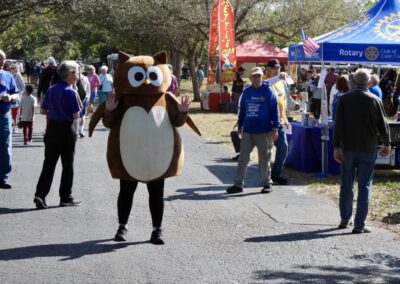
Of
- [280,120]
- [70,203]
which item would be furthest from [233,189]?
[70,203]

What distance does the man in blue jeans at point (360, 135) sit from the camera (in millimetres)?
7426

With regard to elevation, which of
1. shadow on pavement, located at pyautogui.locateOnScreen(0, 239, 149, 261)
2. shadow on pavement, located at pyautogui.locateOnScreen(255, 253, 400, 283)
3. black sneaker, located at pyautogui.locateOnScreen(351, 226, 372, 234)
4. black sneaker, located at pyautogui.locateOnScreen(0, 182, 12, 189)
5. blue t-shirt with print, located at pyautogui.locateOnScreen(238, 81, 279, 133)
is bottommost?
shadow on pavement, located at pyautogui.locateOnScreen(255, 253, 400, 283)

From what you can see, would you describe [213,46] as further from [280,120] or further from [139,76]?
[139,76]

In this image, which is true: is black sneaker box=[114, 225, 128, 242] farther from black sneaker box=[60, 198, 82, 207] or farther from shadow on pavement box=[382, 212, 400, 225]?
shadow on pavement box=[382, 212, 400, 225]

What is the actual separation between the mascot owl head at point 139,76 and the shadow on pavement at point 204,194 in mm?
2800

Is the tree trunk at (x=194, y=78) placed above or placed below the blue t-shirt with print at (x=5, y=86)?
above

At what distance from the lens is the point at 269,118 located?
9.47m

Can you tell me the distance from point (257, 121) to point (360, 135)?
88.8 inches

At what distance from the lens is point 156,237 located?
6.83m

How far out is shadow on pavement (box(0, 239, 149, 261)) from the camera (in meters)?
6.30

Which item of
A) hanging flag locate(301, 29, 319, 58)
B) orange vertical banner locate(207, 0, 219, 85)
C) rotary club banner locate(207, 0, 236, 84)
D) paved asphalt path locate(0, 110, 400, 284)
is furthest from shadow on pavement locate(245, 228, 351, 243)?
orange vertical banner locate(207, 0, 219, 85)

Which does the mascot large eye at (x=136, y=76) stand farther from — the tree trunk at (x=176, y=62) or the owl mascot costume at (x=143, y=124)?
the tree trunk at (x=176, y=62)

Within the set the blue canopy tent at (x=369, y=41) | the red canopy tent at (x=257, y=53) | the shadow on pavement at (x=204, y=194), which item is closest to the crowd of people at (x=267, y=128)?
the shadow on pavement at (x=204, y=194)

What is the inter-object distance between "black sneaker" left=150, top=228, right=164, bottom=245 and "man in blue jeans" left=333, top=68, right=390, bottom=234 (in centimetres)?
213
